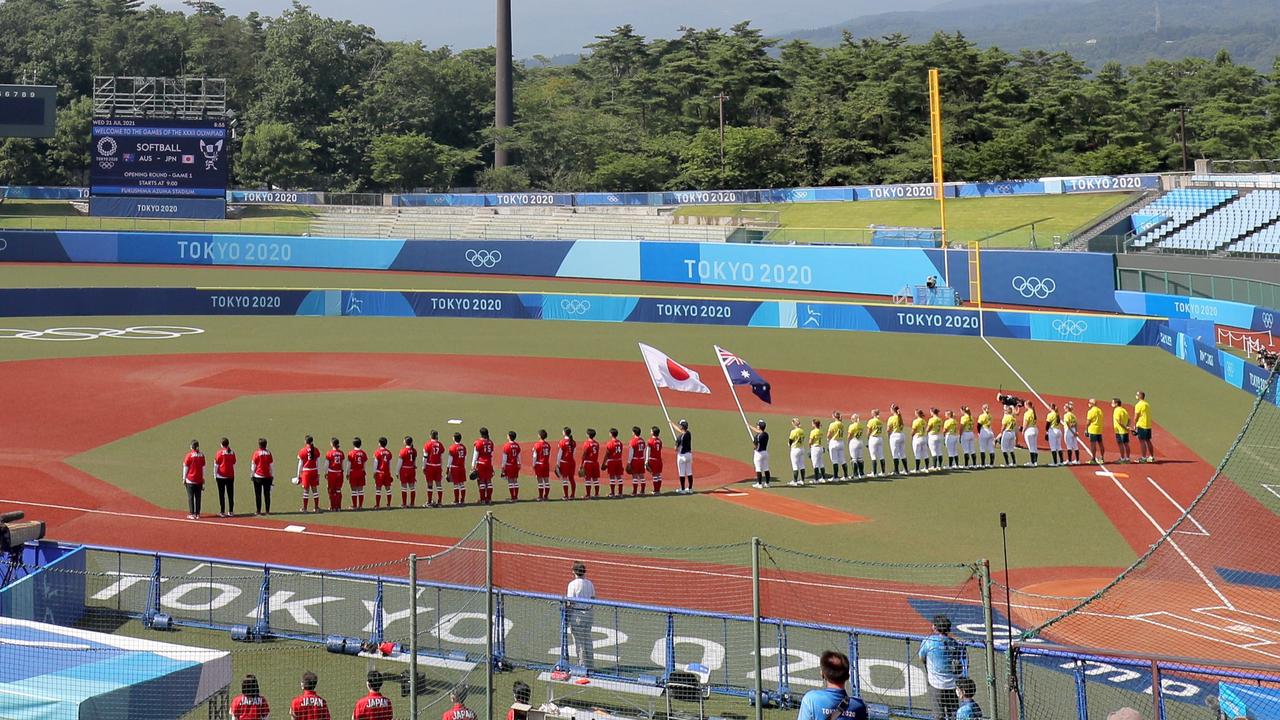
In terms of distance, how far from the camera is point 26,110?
49781mm

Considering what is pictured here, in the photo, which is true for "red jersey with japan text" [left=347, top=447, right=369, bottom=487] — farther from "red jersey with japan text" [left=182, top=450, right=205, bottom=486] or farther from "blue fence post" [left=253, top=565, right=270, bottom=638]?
"blue fence post" [left=253, top=565, right=270, bottom=638]

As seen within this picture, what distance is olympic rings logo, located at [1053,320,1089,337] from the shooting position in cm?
3994

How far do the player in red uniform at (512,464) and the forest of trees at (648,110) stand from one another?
5835 centimetres

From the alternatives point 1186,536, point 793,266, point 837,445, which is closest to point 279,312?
point 793,266

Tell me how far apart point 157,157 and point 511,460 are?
42.7 meters

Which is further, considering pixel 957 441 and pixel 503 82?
pixel 503 82

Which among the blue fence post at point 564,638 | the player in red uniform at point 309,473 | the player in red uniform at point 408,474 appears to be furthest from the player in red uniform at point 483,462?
the blue fence post at point 564,638

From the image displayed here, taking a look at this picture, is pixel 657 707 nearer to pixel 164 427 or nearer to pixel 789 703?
pixel 789 703

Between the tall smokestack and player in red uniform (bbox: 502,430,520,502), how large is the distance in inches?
2530

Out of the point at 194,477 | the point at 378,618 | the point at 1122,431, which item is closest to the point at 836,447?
the point at 1122,431

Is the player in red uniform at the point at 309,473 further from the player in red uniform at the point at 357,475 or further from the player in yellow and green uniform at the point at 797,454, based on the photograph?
the player in yellow and green uniform at the point at 797,454

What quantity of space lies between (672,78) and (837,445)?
75.5 metres

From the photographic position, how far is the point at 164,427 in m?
28.0

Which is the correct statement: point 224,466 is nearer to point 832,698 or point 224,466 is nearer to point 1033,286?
point 832,698
